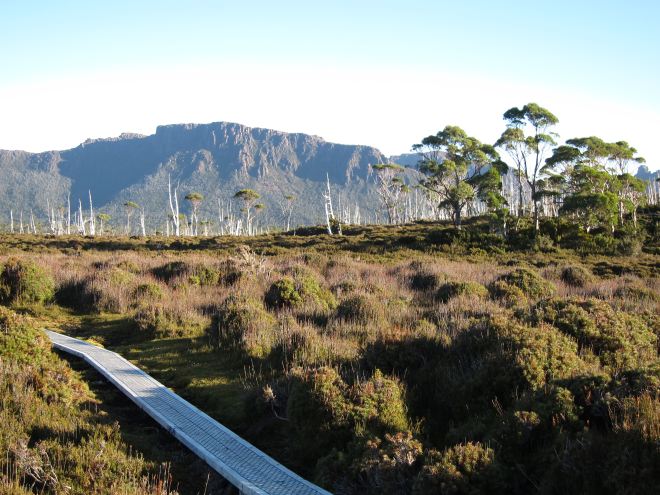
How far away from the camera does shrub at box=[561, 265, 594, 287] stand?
17.0 metres

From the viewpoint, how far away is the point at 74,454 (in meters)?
5.10

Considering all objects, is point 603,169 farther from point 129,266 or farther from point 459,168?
point 129,266

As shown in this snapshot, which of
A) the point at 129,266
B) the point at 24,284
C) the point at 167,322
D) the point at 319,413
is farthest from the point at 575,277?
the point at 24,284

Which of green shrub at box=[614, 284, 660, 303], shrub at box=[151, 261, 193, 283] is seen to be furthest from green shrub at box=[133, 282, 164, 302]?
green shrub at box=[614, 284, 660, 303]

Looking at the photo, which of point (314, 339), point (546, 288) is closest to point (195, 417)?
point (314, 339)

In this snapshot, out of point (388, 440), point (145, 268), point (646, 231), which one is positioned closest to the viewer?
point (388, 440)

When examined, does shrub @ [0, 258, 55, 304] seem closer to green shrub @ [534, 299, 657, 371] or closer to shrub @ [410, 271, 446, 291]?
shrub @ [410, 271, 446, 291]

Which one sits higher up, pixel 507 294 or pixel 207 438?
pixel 507 294

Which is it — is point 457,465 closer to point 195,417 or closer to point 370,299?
point 195,417

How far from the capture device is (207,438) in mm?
6180

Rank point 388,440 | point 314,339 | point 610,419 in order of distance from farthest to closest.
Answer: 1. point 314,339
2. point 388,440
3. point 610,419

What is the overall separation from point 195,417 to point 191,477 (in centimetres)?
140

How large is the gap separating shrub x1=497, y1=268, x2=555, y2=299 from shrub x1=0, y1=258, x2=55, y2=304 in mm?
12981

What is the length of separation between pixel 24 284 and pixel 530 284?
45.8ft
